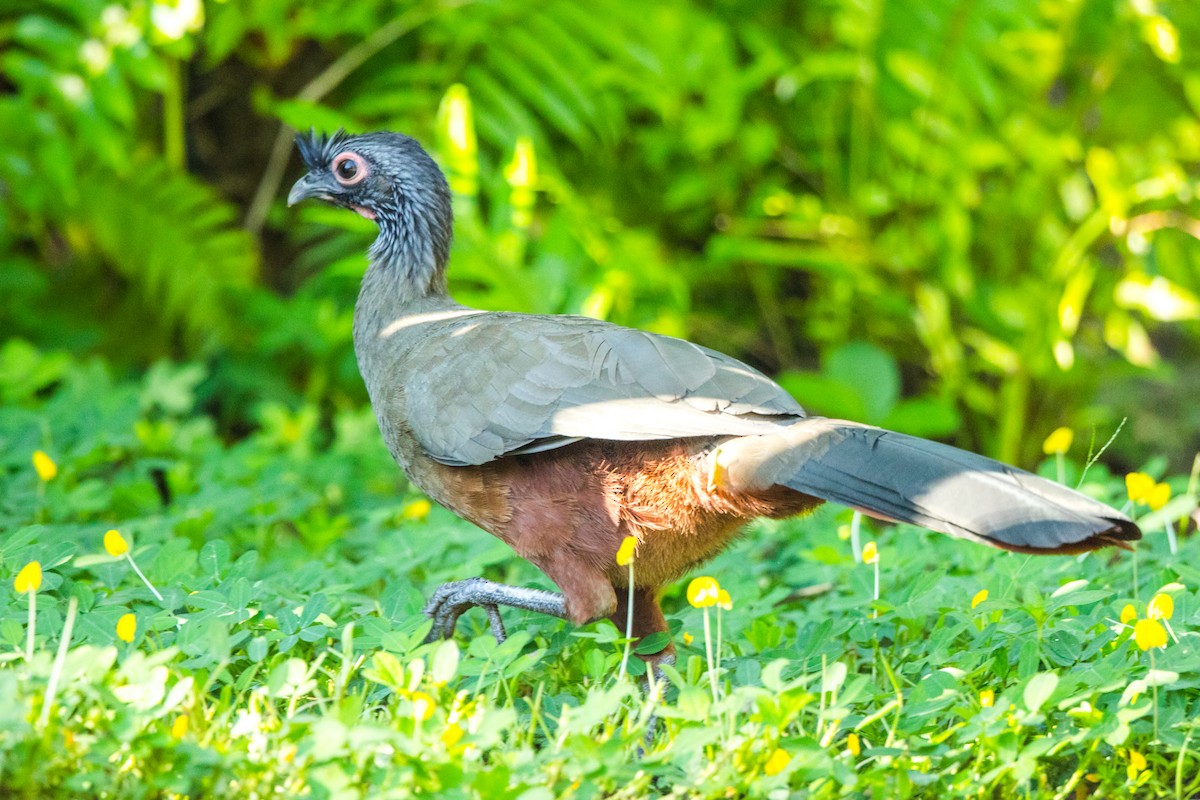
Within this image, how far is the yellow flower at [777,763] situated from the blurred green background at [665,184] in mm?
3239

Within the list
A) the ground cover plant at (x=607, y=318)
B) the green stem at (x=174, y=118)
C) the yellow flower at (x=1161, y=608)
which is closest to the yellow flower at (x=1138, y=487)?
the ground cover plant at (x=607, y=318)

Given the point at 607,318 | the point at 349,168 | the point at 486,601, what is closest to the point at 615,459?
the point at 486,601

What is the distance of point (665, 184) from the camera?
7.44m

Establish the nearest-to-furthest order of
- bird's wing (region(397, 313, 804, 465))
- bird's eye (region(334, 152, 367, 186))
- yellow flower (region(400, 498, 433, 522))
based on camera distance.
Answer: bird's wing (region(397, 313, 804, 465)) → bird's eye (region(334, 152, 367, 186)) → yellow flower (region(400, 498, 433, 522))

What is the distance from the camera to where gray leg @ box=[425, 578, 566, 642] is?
124 inches

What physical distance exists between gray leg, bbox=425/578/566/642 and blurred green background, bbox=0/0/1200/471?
2262mm

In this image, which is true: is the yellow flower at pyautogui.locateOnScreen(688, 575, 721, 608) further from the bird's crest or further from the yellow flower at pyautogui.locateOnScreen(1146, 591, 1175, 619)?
the bird's crest

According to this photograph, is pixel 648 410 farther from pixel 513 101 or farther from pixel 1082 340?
pixel 1082 340

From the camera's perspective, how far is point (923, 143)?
20.4 ft

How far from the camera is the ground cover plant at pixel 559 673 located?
2.18 metres

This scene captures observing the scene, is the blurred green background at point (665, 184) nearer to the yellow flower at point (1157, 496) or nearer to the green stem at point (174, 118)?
the green stem at point (174, 118)

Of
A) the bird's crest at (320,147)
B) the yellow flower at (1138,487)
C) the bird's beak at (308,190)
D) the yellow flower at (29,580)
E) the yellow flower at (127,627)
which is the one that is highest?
the bird's crest at (320,147)

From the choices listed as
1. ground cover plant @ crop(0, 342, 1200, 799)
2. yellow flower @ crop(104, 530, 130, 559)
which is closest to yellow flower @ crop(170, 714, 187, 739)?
ground cover plant @ crop(0, 342, 1200, 799)

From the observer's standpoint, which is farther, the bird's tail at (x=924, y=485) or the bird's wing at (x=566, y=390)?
the bird's wing at (x=566, y=390)
